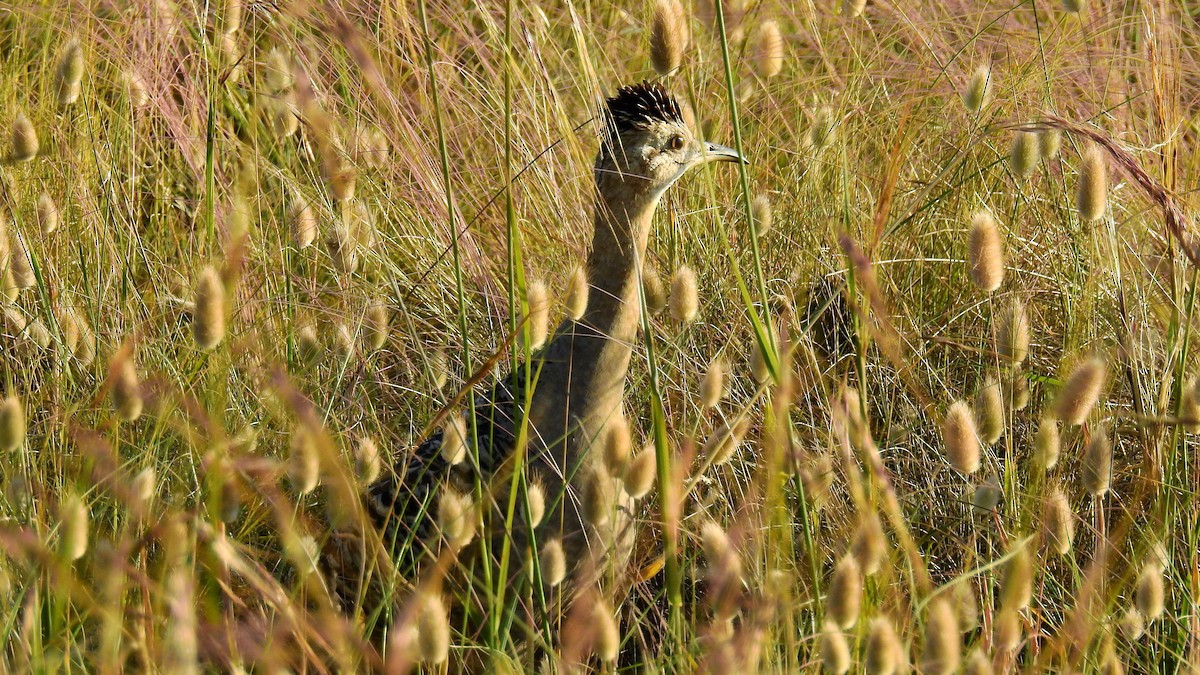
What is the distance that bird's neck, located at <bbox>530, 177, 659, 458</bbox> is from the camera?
260 centimetres

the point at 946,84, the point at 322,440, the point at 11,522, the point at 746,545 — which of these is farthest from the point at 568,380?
the point at 946,84

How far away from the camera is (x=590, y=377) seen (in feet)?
8.63

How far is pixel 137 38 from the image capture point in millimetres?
3254

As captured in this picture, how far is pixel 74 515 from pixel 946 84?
102 inches

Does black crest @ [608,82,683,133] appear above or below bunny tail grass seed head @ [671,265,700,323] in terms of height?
above

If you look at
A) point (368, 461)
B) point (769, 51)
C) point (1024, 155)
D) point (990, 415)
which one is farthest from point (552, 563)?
point (769, 51)

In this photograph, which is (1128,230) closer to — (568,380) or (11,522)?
(568,380)

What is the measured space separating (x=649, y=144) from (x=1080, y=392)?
1.18 metres

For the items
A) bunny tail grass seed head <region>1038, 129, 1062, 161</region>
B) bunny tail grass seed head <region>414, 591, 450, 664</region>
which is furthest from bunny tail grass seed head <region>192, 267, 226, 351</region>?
bunny tail grass seed head <region>1038, 129, 1062, 161</region>

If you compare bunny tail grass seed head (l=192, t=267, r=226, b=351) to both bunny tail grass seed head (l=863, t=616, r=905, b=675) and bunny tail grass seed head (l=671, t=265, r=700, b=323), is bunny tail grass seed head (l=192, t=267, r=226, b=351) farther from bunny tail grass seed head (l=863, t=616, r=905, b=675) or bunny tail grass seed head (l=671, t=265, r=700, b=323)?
bunny tail grass seed head (l=863, t=616, r=905, b=675)

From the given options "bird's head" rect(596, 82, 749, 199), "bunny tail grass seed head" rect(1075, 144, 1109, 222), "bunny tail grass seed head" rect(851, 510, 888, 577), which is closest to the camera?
"bunny tail grass seed head" rect(851, 510, 888, 577)

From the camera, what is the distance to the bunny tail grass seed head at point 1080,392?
1.82 m

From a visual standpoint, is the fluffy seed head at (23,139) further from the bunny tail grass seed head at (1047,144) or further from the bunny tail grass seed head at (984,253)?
the bunny tail grass seed head at (1047,144)

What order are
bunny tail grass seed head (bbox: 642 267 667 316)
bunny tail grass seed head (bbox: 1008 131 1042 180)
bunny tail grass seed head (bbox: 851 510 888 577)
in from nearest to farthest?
bunny tail grass seed head (bbox: 851 510 888 577), bunny tail grass seed head (bbox: 642 267 667 316), bunny tail grass seed head (bbox: 1008 131 1042 180)
